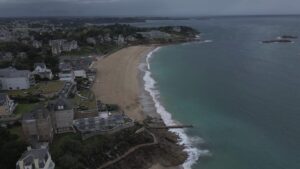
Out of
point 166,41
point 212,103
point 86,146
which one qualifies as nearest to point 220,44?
point 166,41

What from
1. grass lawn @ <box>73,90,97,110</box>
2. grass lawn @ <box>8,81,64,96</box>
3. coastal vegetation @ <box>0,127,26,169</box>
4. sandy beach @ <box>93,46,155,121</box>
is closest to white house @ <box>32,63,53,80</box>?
grass lawn @ <box>8,81,64,96</box>

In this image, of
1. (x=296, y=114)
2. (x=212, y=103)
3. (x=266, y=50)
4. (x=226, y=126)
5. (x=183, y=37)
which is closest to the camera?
(x=226, y=126)

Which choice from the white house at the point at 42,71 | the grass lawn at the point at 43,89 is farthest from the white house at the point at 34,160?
the white house at the point at 42,71

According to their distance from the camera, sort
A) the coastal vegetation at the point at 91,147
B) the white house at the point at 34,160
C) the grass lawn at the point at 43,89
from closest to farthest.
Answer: the white house at the point at 34,160
the coastal vegetation at the point at 91,147
the grass lawn at the point at 43,89

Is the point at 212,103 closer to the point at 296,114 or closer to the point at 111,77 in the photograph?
the point at 296,114

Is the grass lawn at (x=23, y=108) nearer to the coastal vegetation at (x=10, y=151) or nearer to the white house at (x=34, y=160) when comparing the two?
the coastal vegetation at (x=10, y=151)

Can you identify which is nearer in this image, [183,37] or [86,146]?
[86,146]

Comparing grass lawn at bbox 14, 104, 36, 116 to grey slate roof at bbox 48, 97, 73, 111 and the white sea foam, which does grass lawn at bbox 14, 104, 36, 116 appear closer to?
grey slate roof at bbox 48, 97, 73, 111
